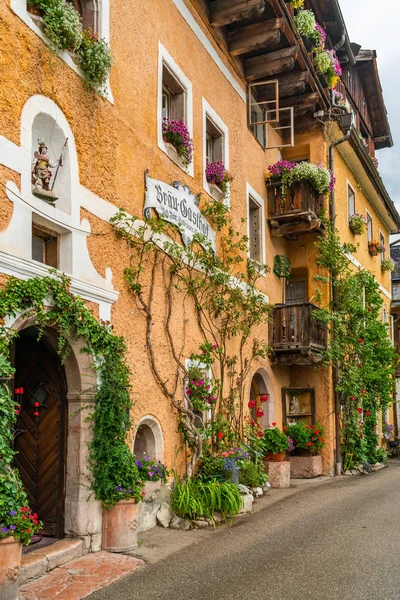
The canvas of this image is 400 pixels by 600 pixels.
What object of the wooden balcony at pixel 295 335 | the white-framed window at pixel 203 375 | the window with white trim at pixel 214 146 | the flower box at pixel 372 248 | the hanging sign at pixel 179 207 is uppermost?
the window with white trim at pixel 214 146

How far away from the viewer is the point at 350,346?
565 inches

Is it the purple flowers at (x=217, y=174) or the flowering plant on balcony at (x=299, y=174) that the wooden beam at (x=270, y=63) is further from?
the purple flowers at (x=217, y=174)

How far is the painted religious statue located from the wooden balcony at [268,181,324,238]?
285 inches

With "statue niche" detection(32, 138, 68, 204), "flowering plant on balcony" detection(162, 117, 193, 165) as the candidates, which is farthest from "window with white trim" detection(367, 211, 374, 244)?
"statue niche" detection(32, 138, 68, 204)

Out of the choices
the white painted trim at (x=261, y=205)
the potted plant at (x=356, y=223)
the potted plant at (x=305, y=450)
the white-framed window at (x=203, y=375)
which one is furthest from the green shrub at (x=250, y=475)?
the potted plant at (x=356, y=223)

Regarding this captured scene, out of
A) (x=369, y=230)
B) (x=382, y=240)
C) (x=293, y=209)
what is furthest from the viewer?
(x=382, y=240)

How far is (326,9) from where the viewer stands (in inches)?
620

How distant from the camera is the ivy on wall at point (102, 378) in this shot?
621 cm

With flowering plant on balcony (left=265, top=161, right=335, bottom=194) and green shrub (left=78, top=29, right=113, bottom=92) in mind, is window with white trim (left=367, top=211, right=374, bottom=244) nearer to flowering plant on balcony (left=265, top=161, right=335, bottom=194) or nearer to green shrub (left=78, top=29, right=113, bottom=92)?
flowering plant on balcony (left=265, top=161, right=335, bottom=194)

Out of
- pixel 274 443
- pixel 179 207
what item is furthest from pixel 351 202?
pixel 179 207

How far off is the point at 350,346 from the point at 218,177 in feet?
18.5

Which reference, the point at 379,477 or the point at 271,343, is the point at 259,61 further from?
the point at 379,477

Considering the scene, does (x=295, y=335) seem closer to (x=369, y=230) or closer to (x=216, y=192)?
(x=216, y=192)

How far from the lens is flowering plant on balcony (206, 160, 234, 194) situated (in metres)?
10.6
